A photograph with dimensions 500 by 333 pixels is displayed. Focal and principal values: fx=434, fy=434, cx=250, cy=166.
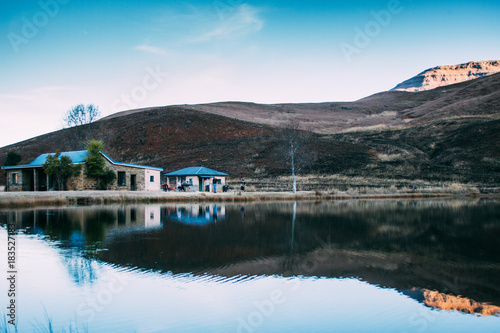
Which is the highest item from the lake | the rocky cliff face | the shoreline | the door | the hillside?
the rocky cliff face

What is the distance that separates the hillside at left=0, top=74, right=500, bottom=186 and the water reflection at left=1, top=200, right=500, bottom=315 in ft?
114

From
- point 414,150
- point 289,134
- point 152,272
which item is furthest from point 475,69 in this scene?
point 152,272

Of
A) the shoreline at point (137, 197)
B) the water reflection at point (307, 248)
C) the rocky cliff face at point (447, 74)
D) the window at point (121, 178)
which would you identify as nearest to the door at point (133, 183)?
the window at point (121, 178)

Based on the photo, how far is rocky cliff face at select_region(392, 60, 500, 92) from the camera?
173250 mm

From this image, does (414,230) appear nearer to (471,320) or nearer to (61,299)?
(471,320)

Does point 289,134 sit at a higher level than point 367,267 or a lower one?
higher

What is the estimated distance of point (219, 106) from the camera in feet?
351

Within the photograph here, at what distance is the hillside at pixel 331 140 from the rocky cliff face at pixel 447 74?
73.7 metres

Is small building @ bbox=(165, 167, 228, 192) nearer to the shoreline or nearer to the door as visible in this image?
the door

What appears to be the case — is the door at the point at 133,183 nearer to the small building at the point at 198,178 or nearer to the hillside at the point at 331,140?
the small building at the point at 198,178

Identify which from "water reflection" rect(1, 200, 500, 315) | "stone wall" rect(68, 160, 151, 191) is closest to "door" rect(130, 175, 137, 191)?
"stone wall" rect(68, 160, 151, 191)

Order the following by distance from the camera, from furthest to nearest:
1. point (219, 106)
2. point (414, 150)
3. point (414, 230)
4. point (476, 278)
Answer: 1. point (219, 106)
2. point (414, 150)
3. point (414, 230)
4. point (476, 278)

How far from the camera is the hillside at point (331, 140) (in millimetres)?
55878

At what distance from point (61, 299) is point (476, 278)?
8739 millimetres
